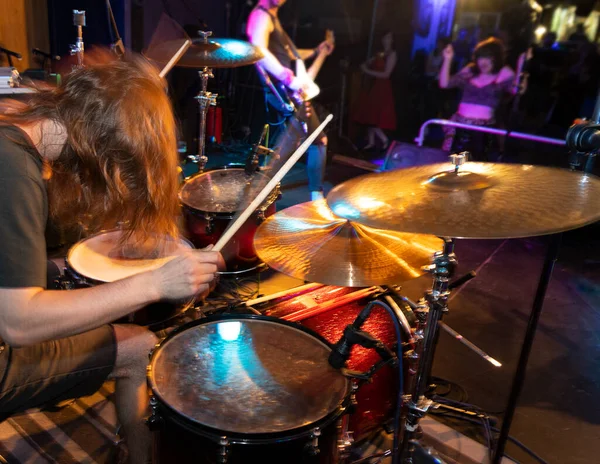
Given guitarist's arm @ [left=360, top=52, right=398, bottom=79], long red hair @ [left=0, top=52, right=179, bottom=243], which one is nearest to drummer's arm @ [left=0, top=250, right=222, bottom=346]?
long red hair @ [left=0, top=52, right=179, bottom=243]

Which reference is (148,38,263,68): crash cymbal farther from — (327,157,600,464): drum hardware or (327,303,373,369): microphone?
(327,303,373,369): microphone

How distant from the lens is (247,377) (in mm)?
1257

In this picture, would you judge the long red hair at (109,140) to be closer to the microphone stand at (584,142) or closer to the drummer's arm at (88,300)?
the drummer's arm at (88,300)

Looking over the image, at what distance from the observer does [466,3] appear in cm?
610

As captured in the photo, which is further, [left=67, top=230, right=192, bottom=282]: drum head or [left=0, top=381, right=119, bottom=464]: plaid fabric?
[left=0, top=381, right=119, bottom=464]: plaid fabric

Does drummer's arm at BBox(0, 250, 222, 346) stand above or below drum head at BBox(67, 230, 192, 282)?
above

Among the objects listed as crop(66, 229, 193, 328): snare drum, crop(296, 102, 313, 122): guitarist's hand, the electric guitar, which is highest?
the electric guitar

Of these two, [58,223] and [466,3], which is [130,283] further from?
[466,3]

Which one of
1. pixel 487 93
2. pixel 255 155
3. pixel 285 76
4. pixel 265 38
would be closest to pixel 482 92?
pixel 487 93

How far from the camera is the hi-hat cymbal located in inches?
41.6

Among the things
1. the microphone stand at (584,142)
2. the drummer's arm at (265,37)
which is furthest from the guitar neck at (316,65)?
the microphone stand at (584,142)

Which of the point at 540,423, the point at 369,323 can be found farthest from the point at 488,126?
the point at 369,323

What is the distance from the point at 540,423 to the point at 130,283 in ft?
5.82

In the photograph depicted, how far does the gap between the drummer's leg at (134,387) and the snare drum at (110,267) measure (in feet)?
0.17
